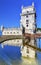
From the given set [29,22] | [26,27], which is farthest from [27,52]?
[29,22]

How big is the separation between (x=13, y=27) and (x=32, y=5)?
8.34 meters

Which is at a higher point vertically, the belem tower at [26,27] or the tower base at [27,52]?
the belem tower at [26,27]

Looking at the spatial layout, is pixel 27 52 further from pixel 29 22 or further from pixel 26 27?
pixel 29 22

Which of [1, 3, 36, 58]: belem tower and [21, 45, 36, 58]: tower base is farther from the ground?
[1, 3, 36, 58]: belem tower

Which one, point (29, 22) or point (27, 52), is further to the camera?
→ point (27, 52)

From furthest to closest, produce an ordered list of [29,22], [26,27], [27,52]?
[26,27] < [27,52] < [29,22]

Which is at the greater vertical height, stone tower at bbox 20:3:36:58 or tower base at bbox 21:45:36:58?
stone tower at bbox 20:3:36:58

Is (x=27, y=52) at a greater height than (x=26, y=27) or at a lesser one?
lesser

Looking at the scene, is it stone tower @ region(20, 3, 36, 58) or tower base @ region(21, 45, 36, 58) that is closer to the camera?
tower base @ region(21, 45, 36, 58)

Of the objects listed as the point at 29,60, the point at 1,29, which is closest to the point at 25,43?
the point at 29,60

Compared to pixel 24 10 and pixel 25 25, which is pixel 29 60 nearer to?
pixel 25 25

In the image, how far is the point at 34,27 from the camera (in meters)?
37.5

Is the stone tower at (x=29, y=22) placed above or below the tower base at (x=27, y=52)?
above

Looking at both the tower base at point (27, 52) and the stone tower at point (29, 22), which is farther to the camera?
the stone tower at point (29, 22)
